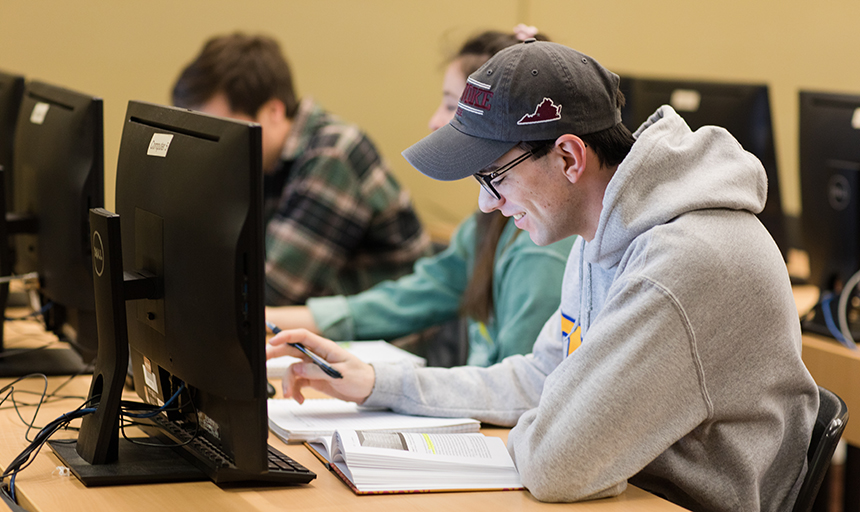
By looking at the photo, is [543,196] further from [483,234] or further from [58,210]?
[58,210]

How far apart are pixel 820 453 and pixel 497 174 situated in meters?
0.55

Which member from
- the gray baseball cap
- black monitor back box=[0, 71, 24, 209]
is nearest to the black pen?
the gray baseball cap

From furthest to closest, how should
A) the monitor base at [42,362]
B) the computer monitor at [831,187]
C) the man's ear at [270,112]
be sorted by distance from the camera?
the man's ear at [270,112] → the computer monitor at [831,187] → the monitor base at [42,362]

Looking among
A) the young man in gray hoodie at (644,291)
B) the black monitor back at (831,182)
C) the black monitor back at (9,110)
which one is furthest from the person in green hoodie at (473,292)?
the black monitor back at (831,182)

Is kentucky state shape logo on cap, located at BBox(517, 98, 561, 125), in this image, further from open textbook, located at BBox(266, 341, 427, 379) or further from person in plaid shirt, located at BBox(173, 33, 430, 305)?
person in plaid shirt, located at BBox(173, 33, 430, 305)

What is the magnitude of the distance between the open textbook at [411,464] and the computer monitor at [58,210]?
1.92ft

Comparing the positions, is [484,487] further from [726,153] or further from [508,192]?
[726,153]

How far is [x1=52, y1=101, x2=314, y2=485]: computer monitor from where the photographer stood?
1003 millimetres

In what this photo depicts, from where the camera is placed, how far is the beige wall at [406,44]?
129 inches

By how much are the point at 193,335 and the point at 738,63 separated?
329cm

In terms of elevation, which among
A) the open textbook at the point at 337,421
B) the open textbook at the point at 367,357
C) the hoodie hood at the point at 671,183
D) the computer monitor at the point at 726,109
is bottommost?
the open textbook at the point at 367,357

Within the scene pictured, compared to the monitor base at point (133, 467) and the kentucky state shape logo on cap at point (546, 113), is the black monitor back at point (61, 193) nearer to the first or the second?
the monitor base at point (133, 467)

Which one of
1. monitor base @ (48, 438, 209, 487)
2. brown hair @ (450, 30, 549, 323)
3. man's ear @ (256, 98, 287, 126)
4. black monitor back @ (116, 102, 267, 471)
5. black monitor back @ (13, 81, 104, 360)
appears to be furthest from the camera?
man's ear @ (256, 98, 287, 126)

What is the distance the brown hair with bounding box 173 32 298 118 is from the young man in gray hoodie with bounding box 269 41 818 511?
4.51 ft
